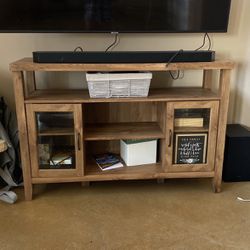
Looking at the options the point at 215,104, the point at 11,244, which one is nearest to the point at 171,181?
the point at 215,104

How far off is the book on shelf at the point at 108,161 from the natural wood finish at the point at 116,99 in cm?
42

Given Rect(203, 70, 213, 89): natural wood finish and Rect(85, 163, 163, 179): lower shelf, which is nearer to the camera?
Rect(85, 163, 163, 179): lower shelf

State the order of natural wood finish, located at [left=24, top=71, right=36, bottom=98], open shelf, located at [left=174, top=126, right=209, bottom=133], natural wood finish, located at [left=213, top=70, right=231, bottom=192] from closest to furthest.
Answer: natural wood finish, located at [left=213, top=70, right=231, bottom=192], open shelf, located at [left=174, top=126, right=209, bottom=133], natural wood finish, located at [left=24, top=71, right=36, bottom=98]

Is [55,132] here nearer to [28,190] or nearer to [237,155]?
[28,190]

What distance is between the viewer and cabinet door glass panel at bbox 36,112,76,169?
1682 millimetres

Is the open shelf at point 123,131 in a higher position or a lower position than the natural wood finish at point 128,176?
higher

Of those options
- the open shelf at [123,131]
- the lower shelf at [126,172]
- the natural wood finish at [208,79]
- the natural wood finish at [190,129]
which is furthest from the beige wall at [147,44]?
the lower shelf at [126,172]

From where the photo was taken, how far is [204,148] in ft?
5.83

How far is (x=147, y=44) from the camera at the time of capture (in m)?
1.97

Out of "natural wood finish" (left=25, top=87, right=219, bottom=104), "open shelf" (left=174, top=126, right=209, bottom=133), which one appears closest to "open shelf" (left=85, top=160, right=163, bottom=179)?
"open shelf" (left=174, top=126, right=209, bottom=133)

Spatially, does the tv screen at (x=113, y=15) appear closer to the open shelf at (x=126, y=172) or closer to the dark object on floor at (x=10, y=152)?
the dark object on floor at (x=10, y=152)

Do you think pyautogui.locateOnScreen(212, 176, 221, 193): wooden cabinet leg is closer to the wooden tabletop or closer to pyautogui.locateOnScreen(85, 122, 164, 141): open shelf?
pyautogui.locateOnScreen(85, 122, 164, 141): open shelf

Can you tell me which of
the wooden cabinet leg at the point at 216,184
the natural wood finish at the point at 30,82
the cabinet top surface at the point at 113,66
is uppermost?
the cabinet top surface at the point at 113,66

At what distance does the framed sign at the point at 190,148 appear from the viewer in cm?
176
